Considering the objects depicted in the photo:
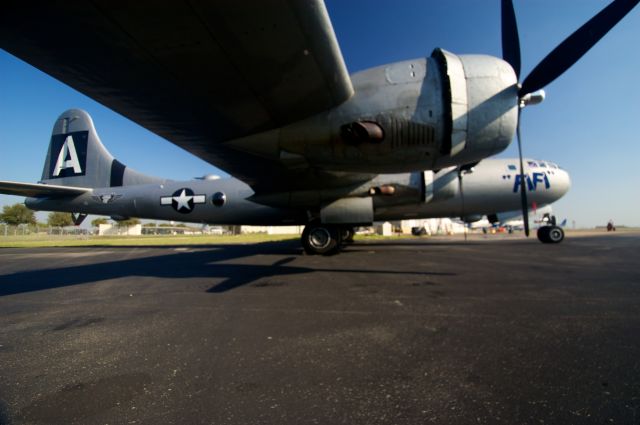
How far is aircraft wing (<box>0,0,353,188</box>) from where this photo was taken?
109 inches

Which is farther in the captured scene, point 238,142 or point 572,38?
point 238,142

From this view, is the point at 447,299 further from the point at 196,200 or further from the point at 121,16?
the point at 196,200

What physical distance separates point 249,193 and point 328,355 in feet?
37.3

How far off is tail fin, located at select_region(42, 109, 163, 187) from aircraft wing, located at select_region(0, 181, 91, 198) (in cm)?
80

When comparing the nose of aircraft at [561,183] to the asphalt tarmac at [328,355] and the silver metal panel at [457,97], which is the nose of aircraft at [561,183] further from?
the silver metal panel at [457,97]

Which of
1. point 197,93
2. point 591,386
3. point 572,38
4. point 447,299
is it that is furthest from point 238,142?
point 572,38

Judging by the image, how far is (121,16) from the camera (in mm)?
2760

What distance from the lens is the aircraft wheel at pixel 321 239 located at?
31.1 ft

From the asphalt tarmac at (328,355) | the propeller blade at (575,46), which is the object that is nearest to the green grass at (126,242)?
the asphalt tarmac at (328,355)

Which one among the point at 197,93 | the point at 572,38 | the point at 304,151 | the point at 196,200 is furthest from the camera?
the point at 196,200

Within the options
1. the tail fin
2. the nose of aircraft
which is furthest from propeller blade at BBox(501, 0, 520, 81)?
the tail fin

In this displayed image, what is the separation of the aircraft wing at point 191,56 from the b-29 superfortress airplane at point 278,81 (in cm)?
1

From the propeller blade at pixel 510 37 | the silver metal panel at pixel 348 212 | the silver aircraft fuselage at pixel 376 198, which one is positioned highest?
the propeller blade at pixel 510 37

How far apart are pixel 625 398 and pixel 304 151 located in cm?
425
